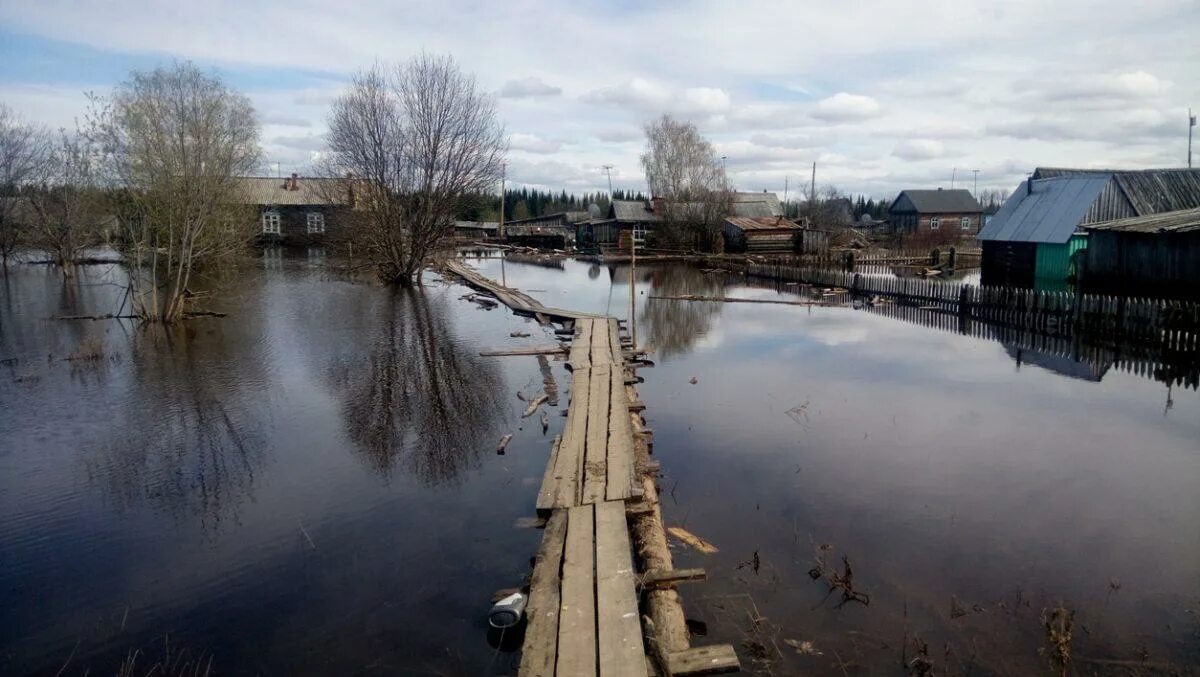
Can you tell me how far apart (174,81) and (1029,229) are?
31330mm

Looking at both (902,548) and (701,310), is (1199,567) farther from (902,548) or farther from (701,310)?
(701,310)

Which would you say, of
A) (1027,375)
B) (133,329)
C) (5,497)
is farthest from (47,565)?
(1027,375)

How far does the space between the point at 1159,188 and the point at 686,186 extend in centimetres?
3432

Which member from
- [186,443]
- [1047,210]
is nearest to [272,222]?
[1047,210]

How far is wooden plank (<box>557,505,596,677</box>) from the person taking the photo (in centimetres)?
477

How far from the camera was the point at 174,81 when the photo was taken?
26547 millimetres

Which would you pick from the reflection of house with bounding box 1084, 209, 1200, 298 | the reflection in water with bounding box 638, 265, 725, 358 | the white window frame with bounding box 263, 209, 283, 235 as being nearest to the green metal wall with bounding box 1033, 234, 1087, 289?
the reflection of house with bounding box 1084, 209, 1200, 298

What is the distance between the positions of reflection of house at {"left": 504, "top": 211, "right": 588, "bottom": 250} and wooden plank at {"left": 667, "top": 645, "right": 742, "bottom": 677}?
58936 millimetres

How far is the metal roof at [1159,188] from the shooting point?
25562 millimetres

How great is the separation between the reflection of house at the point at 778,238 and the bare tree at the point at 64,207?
36.8 metres

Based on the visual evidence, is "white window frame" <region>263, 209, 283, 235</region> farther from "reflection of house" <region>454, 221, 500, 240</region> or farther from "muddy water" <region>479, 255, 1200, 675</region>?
"muddy water" <region>479, 255, 1200, 675</region>

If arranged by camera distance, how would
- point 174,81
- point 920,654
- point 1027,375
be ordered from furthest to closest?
1. point 174,81
2. point 1027,375
3. point 920,654

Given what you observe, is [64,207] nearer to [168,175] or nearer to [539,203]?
[168,175]

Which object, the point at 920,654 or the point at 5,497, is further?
the point at 5,497
